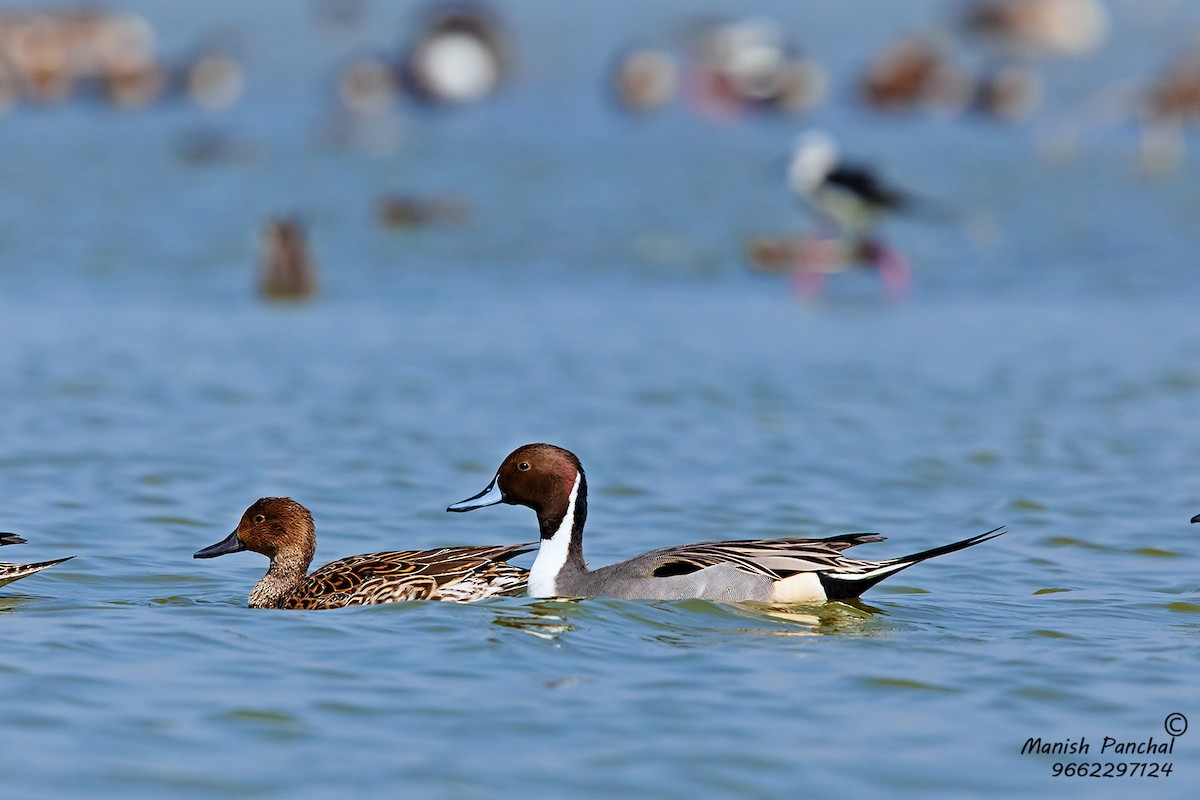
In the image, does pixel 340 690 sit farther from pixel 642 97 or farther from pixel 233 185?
pixel 642 97

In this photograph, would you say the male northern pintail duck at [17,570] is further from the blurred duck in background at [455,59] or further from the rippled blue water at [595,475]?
the blurred duck in background at [455,59]

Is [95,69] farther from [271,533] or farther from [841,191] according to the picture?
[271,533]

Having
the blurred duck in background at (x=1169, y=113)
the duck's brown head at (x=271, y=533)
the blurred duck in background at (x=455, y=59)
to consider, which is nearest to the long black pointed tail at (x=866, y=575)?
the duck's brown head at (x=271, y=533)

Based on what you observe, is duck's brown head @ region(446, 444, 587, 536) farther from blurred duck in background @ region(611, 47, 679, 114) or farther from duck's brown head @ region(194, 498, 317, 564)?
blurred duck in background @ region(611, 47, 679, 114)

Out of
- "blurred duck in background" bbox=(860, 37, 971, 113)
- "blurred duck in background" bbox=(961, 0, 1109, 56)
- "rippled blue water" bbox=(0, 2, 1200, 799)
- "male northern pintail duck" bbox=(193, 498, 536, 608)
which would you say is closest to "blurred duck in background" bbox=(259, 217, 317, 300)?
"rippled blue water" bbox=(0, 2, 1200, 799)

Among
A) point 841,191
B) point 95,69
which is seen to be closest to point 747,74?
point 95,69

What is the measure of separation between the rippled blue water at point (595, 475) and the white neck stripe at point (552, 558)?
306 mm

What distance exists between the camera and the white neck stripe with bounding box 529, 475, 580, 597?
8.04m

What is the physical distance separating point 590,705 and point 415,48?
34554 millimetres

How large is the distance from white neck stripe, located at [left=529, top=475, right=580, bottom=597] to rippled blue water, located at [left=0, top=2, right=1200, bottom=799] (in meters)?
0.31

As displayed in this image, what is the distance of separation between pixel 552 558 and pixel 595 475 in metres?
2.92

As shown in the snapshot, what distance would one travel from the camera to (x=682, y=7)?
5422cm

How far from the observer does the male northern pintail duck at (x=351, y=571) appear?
7746 millimetres

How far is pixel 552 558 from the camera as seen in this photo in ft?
26.8
